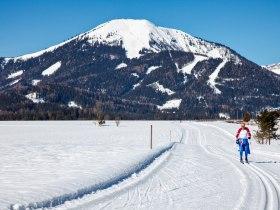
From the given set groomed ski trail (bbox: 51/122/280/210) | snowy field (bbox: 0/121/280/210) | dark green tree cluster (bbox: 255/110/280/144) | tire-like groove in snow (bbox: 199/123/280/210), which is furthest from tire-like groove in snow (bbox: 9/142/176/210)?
dark green tree cluster (bbox: 255/110/280/144)

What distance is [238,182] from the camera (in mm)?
12531

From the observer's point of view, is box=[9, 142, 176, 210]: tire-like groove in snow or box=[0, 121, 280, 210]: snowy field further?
box=[0, 121, 280, 210]: snowy field

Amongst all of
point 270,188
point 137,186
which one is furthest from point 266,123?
point 137,186

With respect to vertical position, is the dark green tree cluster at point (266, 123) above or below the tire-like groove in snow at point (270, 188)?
above

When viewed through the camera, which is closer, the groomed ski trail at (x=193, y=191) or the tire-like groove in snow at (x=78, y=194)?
the tire-like groove in snow at (x=78, y=194)

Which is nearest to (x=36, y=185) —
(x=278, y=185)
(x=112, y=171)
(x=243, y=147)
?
(x=112, y=171)

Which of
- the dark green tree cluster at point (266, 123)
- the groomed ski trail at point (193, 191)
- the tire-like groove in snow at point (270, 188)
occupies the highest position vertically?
the dark green tree cluster at point (266, 123)

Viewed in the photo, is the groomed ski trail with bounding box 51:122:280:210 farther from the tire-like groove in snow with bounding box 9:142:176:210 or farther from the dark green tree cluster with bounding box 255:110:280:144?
the dark green tree cluster with bounding box 255:110:280:144

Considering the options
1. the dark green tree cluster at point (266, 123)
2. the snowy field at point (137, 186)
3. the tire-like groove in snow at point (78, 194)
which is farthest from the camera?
the dark green tree cluster at point (266, 123)

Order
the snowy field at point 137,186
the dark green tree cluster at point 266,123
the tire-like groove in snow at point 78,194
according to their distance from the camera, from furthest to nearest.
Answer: the dark green tree cluster at point 266,123 < the snowy field at point 137,186 < the tire-like groove in snow at point 78,194

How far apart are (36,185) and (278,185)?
727 centimetres

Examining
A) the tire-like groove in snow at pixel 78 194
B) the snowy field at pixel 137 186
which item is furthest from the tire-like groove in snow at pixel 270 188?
the tire-like groove in snow at pixel 78 194

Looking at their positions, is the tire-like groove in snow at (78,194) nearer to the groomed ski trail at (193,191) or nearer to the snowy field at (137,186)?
the snowy field at (137,186)

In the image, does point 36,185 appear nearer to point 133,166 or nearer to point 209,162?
point 133,166
